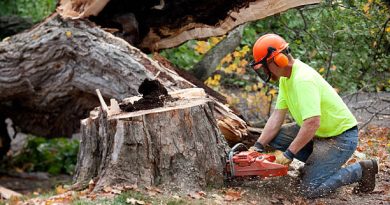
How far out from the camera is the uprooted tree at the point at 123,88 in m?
5.09

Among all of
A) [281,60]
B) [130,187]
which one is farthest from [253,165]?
[130,187]

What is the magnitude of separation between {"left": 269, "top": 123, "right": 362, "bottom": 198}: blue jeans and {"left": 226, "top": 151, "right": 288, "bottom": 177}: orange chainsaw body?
0.88 ft

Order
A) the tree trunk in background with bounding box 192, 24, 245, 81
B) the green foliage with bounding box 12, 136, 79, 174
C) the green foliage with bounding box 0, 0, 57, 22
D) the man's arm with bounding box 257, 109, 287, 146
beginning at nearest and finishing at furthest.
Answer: the man's arm with bounding box 257, 109, 287, 146, the tree trunk in background with bounding box 192, 24, 245, 81, the green foliage with bounding box 12, 136, 79, 174, the green foliage with bounding box 0, 0, 57, 22

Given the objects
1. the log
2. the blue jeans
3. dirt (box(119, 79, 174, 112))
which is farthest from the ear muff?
the log

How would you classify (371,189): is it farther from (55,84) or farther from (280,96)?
(55,84)

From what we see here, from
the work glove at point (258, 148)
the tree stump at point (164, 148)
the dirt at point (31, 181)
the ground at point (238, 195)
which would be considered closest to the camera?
the ground at point (238, 195)

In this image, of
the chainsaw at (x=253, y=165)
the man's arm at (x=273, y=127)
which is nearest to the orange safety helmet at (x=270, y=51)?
the man's arm at (x=273, y=127)

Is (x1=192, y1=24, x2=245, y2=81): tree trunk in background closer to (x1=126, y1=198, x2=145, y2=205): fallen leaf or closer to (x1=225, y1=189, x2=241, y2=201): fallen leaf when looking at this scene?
(x1=225, y1=189, x2=241, y2=201): fallen leaf

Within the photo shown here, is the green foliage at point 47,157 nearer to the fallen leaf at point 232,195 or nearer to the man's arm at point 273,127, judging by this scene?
the man's arm at point 273,127

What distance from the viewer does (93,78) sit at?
745 centimetres

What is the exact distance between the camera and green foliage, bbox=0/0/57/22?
12.8 metres

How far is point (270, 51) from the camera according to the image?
510cm

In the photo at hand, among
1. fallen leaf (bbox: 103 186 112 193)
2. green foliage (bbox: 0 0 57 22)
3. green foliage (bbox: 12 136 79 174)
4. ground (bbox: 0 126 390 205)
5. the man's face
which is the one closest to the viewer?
ground (bbox: 0 126 390 205)

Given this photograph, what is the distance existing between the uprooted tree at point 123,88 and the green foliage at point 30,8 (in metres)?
4.49
